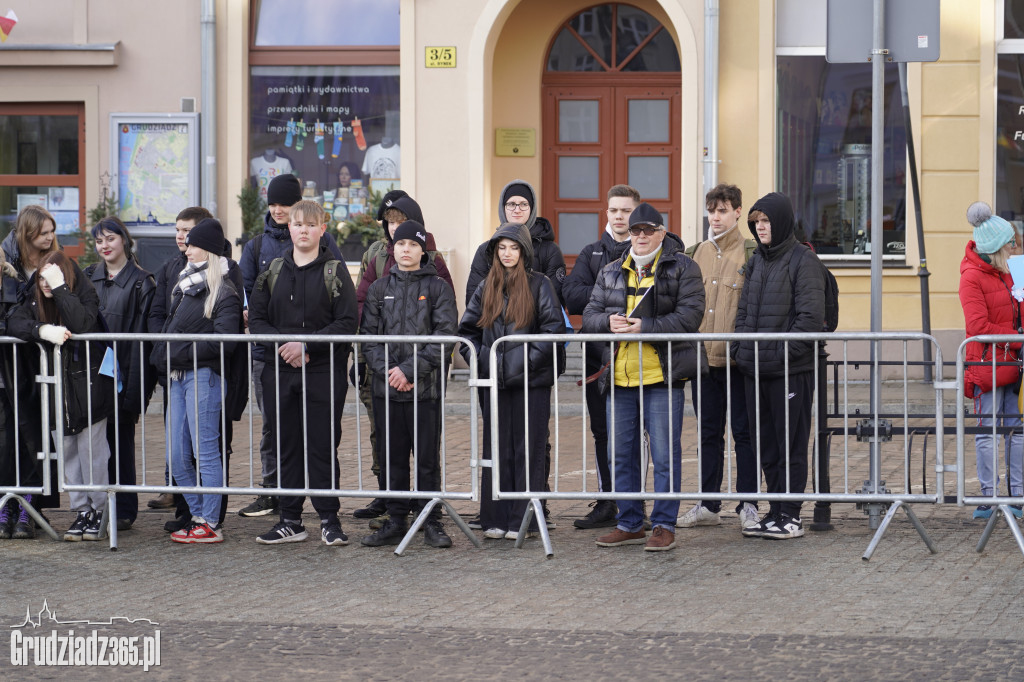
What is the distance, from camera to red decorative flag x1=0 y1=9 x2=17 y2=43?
15.0m

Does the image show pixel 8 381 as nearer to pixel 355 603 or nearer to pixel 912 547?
pixel 355 603

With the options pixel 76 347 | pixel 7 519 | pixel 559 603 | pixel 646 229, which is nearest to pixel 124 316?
pixel 76 347

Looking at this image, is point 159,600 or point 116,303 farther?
point 116,303

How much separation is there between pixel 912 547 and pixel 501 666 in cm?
290

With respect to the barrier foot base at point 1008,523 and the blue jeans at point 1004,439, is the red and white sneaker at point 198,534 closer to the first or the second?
the barrier foot base at point 1008,523

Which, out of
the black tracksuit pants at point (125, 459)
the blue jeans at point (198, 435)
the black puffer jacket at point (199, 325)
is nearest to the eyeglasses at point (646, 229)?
the black puffer jacket at point (199, 325)

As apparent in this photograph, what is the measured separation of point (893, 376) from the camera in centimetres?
1402

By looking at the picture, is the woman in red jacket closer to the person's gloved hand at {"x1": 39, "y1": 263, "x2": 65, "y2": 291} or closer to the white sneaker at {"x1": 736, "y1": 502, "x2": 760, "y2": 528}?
the white sneaker at {"x1": 736, "y1": 502, "x2": 760, "y2": 528}

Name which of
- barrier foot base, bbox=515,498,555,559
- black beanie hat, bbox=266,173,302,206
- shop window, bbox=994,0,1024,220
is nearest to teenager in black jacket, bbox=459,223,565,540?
barrier foot base, bbox=515,498,555,559

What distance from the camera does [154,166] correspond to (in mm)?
15055

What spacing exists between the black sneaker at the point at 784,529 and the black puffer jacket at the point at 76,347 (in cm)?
374

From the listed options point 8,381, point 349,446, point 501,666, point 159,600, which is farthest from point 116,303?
point 501,666

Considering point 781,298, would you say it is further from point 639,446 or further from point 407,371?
point 407,371

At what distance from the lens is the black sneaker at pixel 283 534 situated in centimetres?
761
